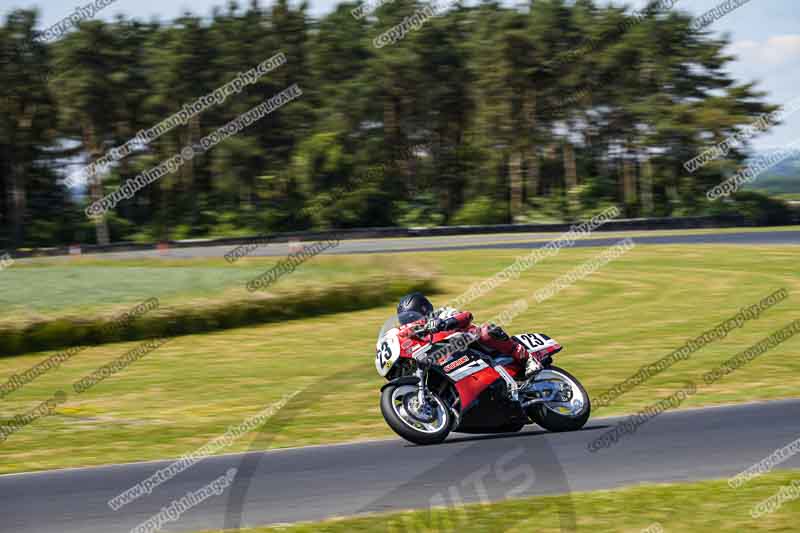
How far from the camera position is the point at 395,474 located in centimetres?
781

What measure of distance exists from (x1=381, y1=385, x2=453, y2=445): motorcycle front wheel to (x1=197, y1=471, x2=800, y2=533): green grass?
1681 millimetres

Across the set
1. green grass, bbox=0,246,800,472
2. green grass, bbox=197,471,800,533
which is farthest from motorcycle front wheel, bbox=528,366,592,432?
green grass, bbox=197,471,800,533

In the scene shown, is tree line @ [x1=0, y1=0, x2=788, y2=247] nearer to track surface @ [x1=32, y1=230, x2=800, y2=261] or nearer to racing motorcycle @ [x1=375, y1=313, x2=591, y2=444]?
track surface @ [x1=32, y1=230, x2=800, y2=261]

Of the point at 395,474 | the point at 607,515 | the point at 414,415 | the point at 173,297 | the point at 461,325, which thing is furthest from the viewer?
the point at 173,297

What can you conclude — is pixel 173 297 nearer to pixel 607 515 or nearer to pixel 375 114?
pixel 607 515

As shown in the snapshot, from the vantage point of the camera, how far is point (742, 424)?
9.35 meters

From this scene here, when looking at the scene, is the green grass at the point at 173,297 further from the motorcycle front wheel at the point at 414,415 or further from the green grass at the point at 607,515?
the green grass at the point at 607,515

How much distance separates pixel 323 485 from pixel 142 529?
1.44 metres

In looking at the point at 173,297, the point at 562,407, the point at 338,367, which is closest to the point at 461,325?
the point at 562,407

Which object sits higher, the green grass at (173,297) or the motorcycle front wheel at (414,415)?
the motorcycle front wheel at (414,415)

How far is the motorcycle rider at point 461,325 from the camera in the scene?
8.84 metres

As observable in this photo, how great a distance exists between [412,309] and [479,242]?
Result: 26955 mm

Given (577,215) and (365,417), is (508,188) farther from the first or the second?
(365,417)

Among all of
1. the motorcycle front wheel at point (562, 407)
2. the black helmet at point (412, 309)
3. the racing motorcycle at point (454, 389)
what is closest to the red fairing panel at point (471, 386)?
the racing motorcycle at point (454, 389)
